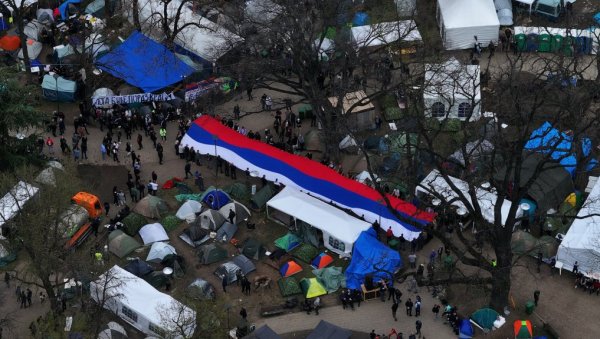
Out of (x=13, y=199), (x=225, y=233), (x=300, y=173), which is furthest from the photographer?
(x=300, y=173)

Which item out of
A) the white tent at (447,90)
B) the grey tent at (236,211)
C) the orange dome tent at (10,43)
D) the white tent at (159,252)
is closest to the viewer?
the white tent at (159,252)

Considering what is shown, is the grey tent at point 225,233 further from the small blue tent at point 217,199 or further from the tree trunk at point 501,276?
the tree trunk at point 501,276

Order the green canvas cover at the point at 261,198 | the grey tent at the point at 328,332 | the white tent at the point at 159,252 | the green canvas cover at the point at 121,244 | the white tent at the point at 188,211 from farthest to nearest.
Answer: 1. the green canvas cover at the point at 261,198
2. the white tent at the point at 188,211
3. the green canvas cover at the point at 121,244
4. the white tent at the point at 159,252
5. the grey tent at the point at 328,332

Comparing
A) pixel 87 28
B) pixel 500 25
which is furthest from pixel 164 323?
pixel 500 25

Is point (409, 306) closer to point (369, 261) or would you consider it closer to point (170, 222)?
point (369, 261)

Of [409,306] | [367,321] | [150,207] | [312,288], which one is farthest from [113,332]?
[409,306]

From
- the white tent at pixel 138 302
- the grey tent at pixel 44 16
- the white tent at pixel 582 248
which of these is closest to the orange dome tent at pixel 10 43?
the grey tent at pixel 44 16

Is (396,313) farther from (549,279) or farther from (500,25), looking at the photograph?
(500,25)
